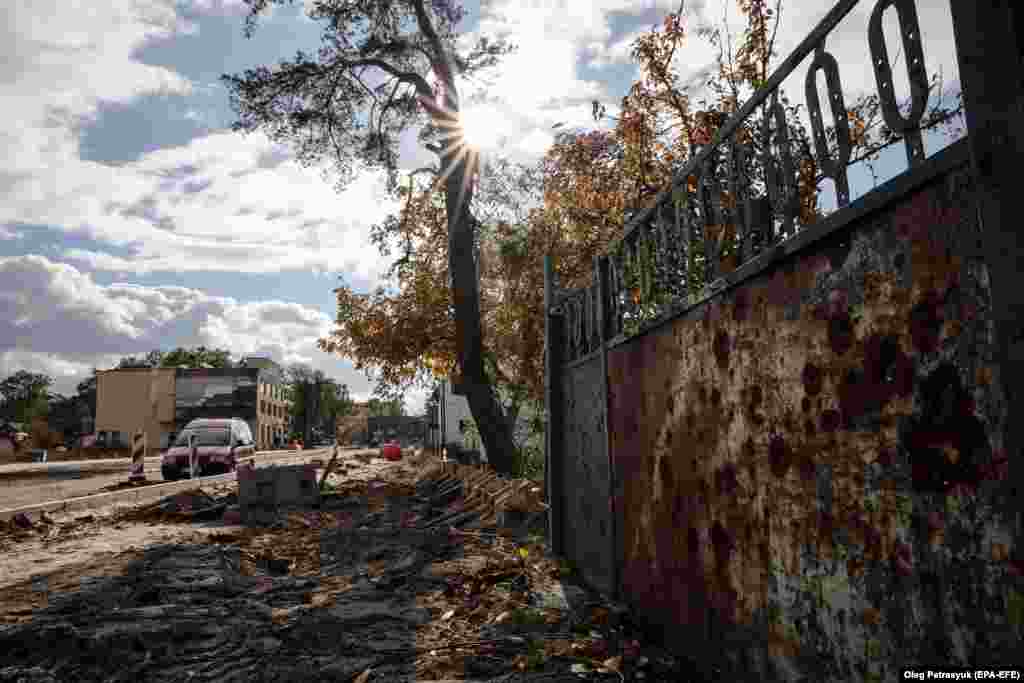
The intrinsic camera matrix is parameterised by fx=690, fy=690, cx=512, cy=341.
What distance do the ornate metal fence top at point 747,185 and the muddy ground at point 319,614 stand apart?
2.07 meters

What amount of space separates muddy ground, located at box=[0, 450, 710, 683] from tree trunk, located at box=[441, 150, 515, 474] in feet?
19.8

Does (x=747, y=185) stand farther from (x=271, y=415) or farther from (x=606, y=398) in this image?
(x=271, y=415)

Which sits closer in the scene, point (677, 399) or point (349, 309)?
point (677, 399)

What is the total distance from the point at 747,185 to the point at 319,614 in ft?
14.2

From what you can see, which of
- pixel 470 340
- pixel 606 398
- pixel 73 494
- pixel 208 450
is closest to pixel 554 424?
pixel 606 398

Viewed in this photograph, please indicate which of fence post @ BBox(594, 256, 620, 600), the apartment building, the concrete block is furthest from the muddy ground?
the apartment building

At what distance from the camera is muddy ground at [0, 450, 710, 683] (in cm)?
393

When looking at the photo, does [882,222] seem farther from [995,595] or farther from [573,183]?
[573,183]

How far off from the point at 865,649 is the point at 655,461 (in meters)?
1.93

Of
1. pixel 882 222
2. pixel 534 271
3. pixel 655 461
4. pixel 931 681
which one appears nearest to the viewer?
pixel 931 681

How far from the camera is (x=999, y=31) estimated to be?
65.1 inches

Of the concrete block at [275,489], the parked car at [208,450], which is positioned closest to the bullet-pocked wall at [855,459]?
the concrete block at [275,489]

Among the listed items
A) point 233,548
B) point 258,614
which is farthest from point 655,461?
point 233,548

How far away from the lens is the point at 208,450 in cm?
2034
